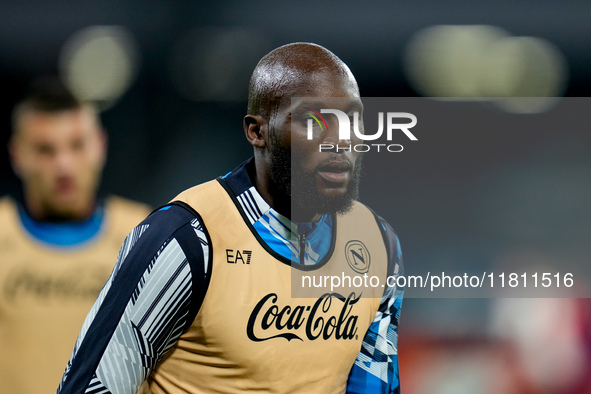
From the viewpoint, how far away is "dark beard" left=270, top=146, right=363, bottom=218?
58.6 inches

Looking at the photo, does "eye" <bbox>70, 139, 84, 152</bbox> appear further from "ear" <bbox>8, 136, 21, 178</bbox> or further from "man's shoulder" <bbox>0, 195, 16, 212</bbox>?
"man's shoulder" <bbox>0, 195, 16, 212</bbox>

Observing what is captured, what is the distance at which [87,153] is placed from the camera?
116 inches

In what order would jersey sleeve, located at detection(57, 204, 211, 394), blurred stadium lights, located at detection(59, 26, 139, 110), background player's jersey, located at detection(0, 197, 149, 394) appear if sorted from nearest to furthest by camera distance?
jersey sleeve, located at detection(57, 204, 211, 394), background player's jersey, located at detection(0, 197, 149, 394), blurred stadium lights, located at detection(59, 26, 139, 110)

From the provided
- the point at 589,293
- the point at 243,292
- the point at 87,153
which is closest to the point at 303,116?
the point at 243,292

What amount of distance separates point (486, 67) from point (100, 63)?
1.81m

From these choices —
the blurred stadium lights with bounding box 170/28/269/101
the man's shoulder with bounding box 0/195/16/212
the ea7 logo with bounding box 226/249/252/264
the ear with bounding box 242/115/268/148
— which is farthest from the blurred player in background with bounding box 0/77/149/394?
the ea7 logo with bounding box 226/249/252/264

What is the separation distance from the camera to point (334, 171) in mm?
1501

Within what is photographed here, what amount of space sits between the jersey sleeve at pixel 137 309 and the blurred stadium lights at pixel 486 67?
1954mm

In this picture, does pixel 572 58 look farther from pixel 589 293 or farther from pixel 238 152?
pixel 238 152

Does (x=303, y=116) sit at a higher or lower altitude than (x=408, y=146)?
lower

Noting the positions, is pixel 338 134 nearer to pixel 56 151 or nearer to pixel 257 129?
pixel 257 129

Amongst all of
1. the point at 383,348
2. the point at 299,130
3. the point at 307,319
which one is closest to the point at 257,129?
the point at 299,130

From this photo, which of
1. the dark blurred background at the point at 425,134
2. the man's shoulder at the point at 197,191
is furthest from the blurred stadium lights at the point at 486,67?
the man's shoulder at the point at 197,191

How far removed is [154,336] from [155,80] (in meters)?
1.81
